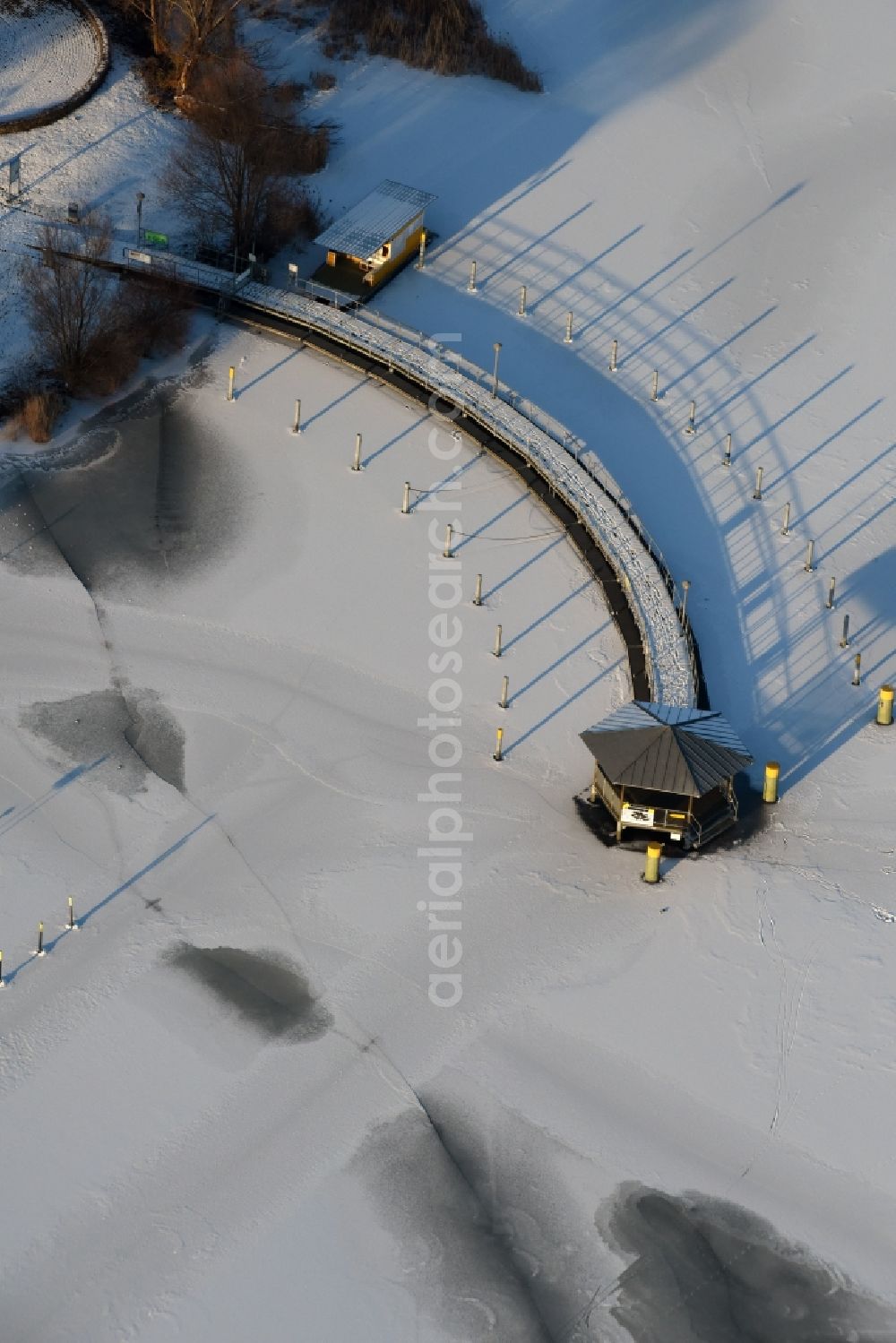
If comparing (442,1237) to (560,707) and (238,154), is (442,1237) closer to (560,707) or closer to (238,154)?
(560,707)

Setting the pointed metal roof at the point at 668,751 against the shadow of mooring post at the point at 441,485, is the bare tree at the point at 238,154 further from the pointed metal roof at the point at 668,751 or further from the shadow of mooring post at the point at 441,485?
the pointed metal roof at the point at 668,751

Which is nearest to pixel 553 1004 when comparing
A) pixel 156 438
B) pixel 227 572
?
pixel 227 572

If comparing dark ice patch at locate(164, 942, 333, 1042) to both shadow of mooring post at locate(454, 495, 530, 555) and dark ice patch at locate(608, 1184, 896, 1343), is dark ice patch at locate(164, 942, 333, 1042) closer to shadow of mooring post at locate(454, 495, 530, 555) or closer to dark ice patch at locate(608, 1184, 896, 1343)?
dark ice patch at locate(608, 1184, 896, 1343)

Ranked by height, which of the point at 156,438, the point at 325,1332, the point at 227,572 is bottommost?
the point at 325,1332

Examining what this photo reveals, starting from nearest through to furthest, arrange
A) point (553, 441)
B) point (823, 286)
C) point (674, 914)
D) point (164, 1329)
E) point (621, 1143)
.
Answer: point (164, 1329) → point (621, 1143) → point (674, 914) → point (553, 441) → point (823, 286)

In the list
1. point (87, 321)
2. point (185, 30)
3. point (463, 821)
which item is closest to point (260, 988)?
point (463, 821)

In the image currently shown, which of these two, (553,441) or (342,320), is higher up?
(342,320)

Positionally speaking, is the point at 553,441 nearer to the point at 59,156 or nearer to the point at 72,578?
the point at 72,578
